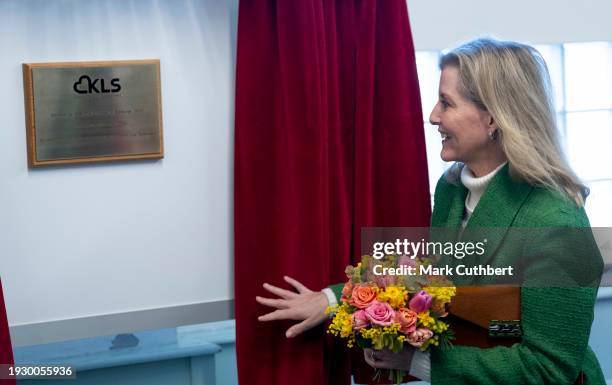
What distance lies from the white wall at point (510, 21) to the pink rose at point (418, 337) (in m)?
1.13

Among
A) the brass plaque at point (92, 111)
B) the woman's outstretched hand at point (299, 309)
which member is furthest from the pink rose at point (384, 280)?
the brass plaque at point (92, 111)

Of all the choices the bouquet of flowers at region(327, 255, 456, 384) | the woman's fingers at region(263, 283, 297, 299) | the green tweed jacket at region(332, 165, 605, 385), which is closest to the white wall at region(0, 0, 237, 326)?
the woman's fingers at region(263, 283, 297, 299)

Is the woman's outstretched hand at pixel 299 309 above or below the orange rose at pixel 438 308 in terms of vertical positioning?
below

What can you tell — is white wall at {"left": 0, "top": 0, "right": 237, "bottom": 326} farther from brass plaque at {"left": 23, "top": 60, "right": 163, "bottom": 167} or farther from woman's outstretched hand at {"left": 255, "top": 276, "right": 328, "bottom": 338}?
woman's outstretched hand at {"left": 255, "top": 276, "right": 328, "bottom": 338}

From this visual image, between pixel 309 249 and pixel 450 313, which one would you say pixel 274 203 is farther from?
→ pixel 450 313

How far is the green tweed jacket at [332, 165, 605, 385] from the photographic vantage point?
2.28 meters

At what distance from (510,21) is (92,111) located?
4.89 ft

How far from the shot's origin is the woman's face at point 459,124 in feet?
8.15

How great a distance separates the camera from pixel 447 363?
241cm

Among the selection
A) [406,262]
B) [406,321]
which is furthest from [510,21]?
[406,321]

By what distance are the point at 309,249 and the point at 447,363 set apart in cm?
61

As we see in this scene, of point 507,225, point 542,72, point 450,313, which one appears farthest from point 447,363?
point 542,72

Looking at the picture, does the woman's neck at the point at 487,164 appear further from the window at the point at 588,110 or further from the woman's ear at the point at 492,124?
the window at the point at 588,110

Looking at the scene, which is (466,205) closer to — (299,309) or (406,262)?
(406,262)
